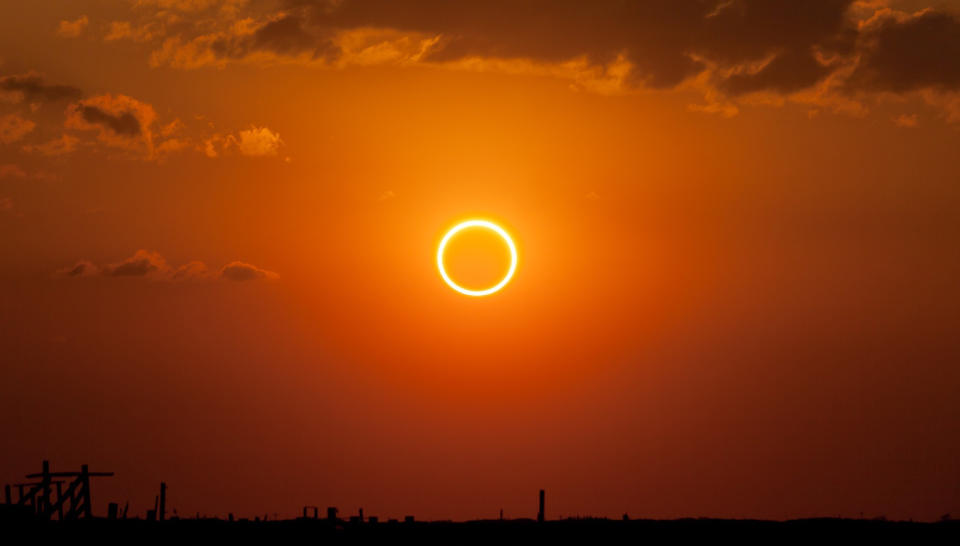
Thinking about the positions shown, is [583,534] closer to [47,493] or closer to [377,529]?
[377,529]

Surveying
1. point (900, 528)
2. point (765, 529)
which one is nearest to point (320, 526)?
point (765, 529)

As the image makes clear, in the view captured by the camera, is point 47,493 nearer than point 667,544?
No

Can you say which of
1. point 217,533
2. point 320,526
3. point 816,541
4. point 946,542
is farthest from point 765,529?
point 217,533

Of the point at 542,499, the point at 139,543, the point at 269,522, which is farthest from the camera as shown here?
the point at 542,499

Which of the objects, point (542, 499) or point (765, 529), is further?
point (542, 499)

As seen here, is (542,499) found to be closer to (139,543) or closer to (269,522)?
(269,522)

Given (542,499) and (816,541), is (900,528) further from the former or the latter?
(542,499)

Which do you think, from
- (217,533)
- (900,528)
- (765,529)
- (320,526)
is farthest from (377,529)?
(900,528)

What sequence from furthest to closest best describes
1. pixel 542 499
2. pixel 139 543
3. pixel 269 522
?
pixel 542 499 → pixel 269 522 → pixel 139 543
